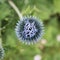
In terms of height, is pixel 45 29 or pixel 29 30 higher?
pixel 45 29

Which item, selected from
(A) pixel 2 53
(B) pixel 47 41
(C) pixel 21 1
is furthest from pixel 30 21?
(B) pixel 47 41

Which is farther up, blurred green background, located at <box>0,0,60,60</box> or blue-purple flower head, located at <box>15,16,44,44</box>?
blurred green background, located at <box>0,0,60,60</box>

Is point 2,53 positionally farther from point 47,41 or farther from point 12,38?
point 47,41

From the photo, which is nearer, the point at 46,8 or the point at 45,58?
the point at 46,8

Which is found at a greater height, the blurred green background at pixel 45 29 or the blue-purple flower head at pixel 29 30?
the blurred green background at pixel 45 29

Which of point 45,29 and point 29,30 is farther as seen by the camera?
point 45,29
